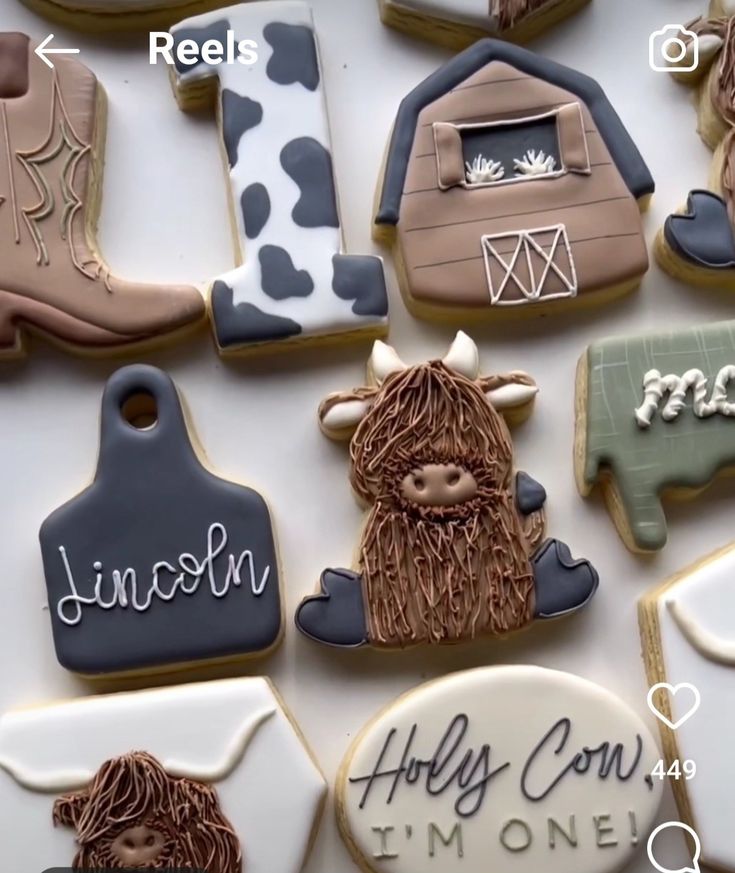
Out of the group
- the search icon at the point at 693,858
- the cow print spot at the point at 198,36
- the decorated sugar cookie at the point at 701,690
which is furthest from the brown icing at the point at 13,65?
the search icon at the point at 693,858

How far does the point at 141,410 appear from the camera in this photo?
121 cm

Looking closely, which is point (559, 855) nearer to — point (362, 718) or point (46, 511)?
point (362, 718)

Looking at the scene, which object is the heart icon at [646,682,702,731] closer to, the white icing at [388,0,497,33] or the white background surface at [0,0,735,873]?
the white background surface at [0,0,735,873]

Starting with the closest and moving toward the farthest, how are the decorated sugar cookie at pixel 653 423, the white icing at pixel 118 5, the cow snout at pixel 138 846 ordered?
the cow snout at pixel 138 846 → the decorated sugar cookie at pixel 653 423 → the white icing at pixel 118 5

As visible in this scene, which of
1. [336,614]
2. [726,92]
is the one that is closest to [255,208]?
[336,614]

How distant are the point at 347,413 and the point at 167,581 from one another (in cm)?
28

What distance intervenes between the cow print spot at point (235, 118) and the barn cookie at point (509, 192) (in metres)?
0.17

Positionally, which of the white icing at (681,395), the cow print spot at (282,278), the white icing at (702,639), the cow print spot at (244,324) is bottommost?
the white icing at (702,639)

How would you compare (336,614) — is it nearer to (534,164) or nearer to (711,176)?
(534,164)

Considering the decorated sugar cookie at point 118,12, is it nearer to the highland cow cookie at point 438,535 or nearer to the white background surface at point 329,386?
the white background surface at point 329,386

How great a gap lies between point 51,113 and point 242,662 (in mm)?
692

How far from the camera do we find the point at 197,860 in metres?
1.06

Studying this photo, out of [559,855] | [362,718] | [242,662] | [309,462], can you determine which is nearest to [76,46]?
[309,462]

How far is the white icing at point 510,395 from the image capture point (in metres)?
1.17
